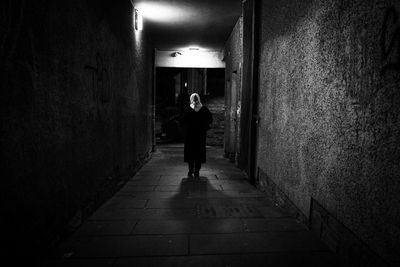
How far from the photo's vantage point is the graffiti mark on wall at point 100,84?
404cm

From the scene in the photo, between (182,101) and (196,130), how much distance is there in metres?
11.4

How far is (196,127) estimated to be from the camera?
6.31 meters

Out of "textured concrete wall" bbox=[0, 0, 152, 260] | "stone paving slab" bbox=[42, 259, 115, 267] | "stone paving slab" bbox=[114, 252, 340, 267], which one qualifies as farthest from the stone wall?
"stone paving slab" bbox=[42, 259, 115, 267]

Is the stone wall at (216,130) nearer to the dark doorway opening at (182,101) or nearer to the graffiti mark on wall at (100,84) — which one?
the dark doorway opening at (182,101)

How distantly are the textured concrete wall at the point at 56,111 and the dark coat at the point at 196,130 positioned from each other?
157cm

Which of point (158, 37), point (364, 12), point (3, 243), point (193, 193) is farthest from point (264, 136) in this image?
point (158, 37)

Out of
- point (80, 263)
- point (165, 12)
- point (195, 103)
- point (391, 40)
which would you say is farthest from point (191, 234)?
point (165, 12)

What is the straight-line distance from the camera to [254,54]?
19.2ft

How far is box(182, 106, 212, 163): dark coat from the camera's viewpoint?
20.6 feet

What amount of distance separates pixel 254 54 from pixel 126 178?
11.2 feet

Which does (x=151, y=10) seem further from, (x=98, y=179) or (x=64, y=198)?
(x=64, y=198)

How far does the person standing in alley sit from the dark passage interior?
0.74 metres

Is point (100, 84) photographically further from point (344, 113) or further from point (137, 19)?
point (137, 19)

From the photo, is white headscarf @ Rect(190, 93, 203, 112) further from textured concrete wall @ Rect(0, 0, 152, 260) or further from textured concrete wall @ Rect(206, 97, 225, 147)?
textured concrete wall @ Rect(206, 97, 225, 147)
